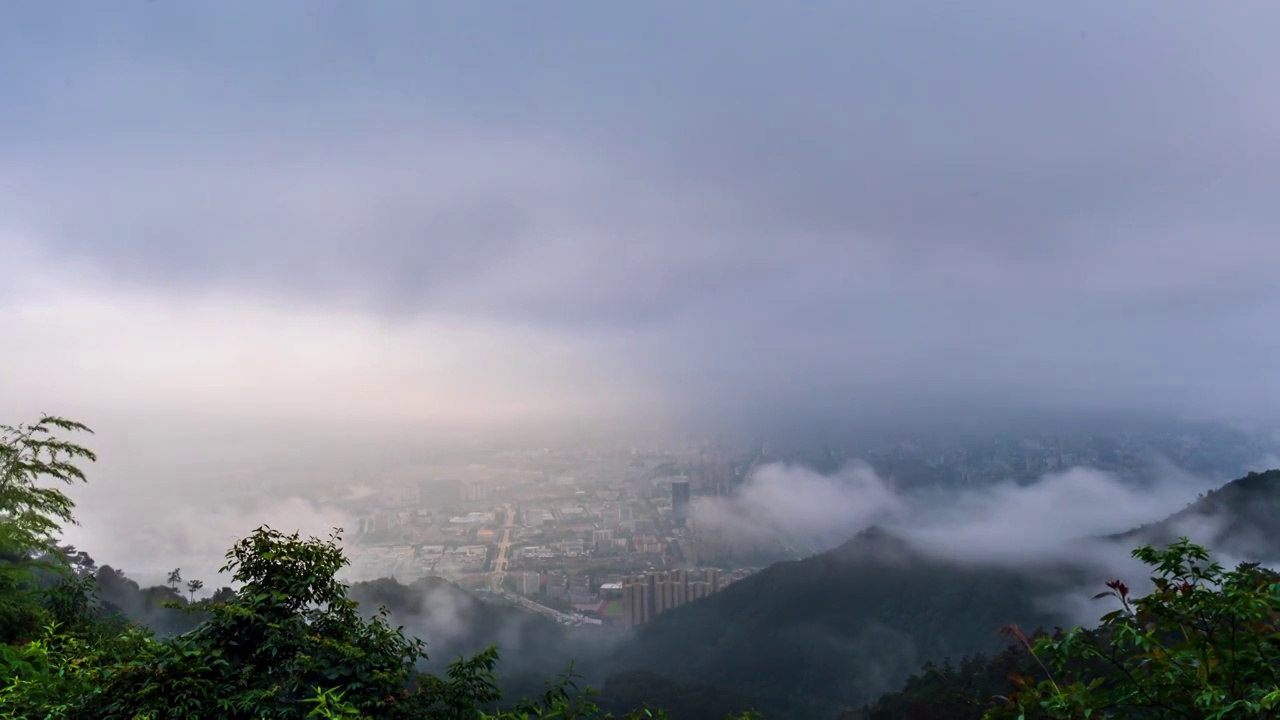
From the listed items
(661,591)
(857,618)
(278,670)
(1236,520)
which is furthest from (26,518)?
(1236,520)

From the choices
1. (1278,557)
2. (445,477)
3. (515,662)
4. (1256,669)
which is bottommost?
(515,662)

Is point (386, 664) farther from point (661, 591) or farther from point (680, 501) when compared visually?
point (680, 501)

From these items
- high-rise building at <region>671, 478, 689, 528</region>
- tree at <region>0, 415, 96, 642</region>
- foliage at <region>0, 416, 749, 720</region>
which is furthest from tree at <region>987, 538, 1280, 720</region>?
high-rise building at <region>671, 478, 689, 528</region>

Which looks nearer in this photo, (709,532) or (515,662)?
(515,662)

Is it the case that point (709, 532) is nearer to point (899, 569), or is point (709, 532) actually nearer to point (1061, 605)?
point (899, 569)

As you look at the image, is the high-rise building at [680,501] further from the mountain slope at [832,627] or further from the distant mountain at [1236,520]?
the distant mountain at [1236,520]

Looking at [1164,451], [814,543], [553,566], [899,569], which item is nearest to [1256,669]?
[553,566]

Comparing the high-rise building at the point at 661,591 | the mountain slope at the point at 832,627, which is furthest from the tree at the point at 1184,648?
the high-rise building at the point at 661,591
